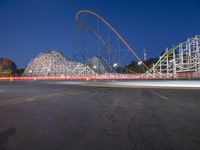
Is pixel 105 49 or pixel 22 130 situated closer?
pixel 22 130

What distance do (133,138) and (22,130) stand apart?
241 cm

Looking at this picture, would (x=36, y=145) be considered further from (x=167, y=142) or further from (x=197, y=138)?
(x=197, y=138)

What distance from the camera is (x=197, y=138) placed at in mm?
2910

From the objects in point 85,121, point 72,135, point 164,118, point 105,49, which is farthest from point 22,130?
point 105,49

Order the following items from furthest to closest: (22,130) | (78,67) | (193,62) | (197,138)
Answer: (78,67)
(193,62)
(22,130)
(197,138)

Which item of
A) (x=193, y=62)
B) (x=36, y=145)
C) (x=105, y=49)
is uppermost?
(x=105, y=49)

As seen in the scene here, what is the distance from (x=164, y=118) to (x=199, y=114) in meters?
1.21

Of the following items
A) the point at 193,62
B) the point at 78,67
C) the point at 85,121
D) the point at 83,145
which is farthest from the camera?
the point at 78,67

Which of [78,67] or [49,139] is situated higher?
[78,67]

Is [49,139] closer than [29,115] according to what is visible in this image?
Yes

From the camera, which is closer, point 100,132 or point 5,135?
point 5,135

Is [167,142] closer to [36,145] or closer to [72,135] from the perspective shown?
[72,135]

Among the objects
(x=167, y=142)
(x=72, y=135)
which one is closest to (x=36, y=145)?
(x=72, y=135)

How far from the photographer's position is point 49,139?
2.97m
